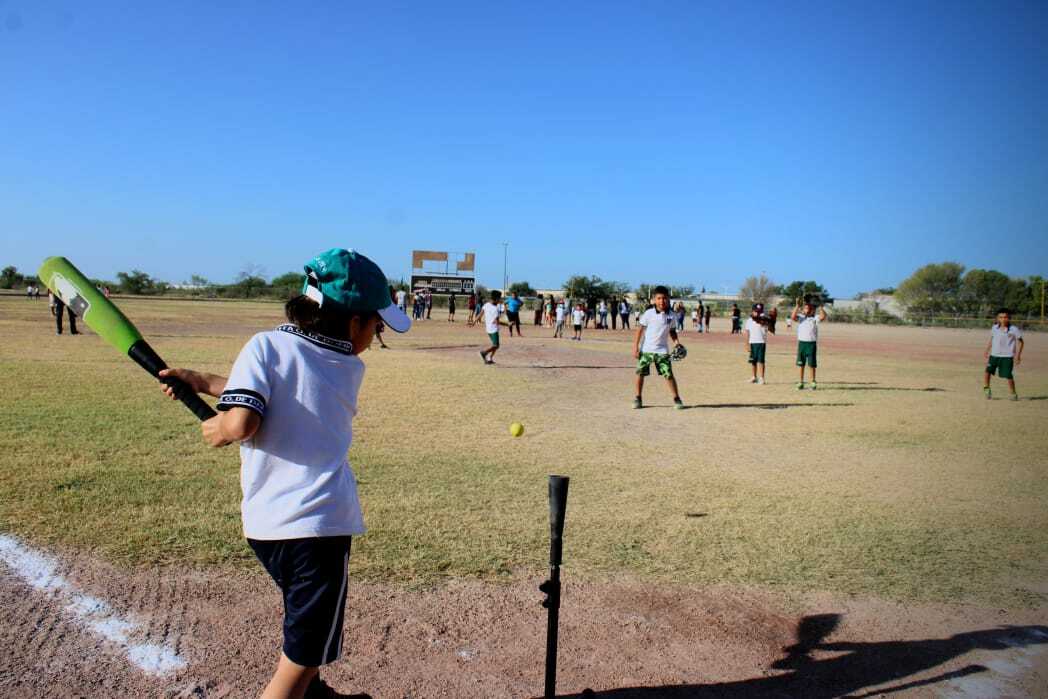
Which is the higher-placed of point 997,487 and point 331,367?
point 331,367

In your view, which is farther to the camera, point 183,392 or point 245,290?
point 245,290

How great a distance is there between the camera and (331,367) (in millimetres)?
2553

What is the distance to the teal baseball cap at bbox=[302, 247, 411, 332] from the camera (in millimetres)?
2520

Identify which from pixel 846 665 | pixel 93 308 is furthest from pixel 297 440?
pixel 846 665

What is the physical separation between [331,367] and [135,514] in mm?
3961

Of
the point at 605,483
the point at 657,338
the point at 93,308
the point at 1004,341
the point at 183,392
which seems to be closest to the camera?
the point at 183,392

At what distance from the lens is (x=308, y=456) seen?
2.52 m

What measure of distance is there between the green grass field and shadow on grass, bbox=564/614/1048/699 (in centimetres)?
57

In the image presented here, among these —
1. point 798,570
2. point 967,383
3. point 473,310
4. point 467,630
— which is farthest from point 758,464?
point 473,310

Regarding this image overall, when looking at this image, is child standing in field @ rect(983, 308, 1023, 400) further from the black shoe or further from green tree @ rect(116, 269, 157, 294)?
green tree @ rect(116, 269, 157, 294)

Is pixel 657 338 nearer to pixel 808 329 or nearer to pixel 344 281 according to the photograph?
pixel 808 329

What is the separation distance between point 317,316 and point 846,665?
342cm

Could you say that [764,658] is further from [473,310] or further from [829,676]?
[473,310]

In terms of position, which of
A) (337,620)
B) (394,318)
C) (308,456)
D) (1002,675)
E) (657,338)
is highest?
(394,318)
